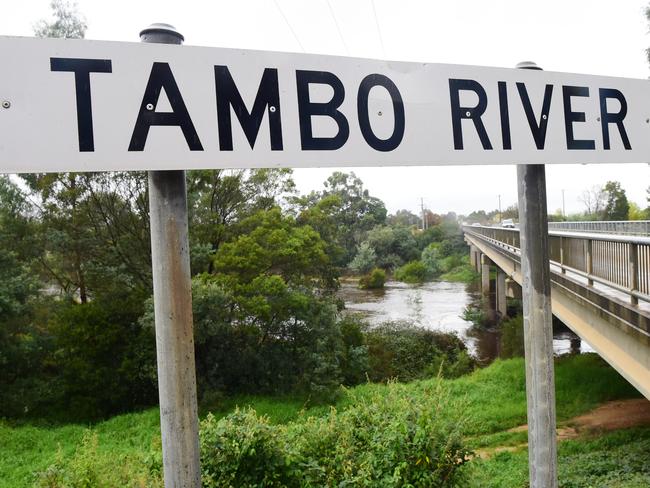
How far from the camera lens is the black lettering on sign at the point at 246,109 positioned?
51.4 inches

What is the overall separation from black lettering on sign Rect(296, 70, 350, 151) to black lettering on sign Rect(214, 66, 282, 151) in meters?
0.07

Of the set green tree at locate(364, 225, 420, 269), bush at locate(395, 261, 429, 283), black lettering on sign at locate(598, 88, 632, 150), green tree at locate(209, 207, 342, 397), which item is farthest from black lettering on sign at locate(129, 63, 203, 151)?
bush at locate(395, 261, 429, 283)

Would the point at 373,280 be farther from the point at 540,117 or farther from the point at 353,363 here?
the point at 540,117

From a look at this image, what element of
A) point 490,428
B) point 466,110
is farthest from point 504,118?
point 490,428

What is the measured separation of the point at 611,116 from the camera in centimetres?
173

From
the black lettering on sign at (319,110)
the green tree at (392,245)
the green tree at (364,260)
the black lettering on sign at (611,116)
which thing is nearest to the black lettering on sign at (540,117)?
the black lettering on sign at (611,116)

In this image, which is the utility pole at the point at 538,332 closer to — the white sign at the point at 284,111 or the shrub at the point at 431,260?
the white sign at the point at 284,111

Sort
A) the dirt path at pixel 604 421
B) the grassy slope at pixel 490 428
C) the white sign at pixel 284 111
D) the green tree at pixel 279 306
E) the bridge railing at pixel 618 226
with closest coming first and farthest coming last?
1. the white sign at pixel 284 111
2. the grassy slope at pixel 490 428
3. the dirt path at pixel 604 421
4. the green tree at pixel 279 306
5. the bridge railing at pixel 618 226

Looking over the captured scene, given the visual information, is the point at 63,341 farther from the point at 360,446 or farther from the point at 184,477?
the point at 184,477

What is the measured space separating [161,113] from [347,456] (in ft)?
13.9

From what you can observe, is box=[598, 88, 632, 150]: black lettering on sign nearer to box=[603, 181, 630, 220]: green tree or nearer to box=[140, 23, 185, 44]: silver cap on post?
box=[140, 23, 185, 44]: silver cap on post

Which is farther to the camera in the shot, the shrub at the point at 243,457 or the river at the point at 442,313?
the river at the point at 442,313

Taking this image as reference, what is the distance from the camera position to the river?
20.5 meters

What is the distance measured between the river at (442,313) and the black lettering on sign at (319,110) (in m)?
19.2
